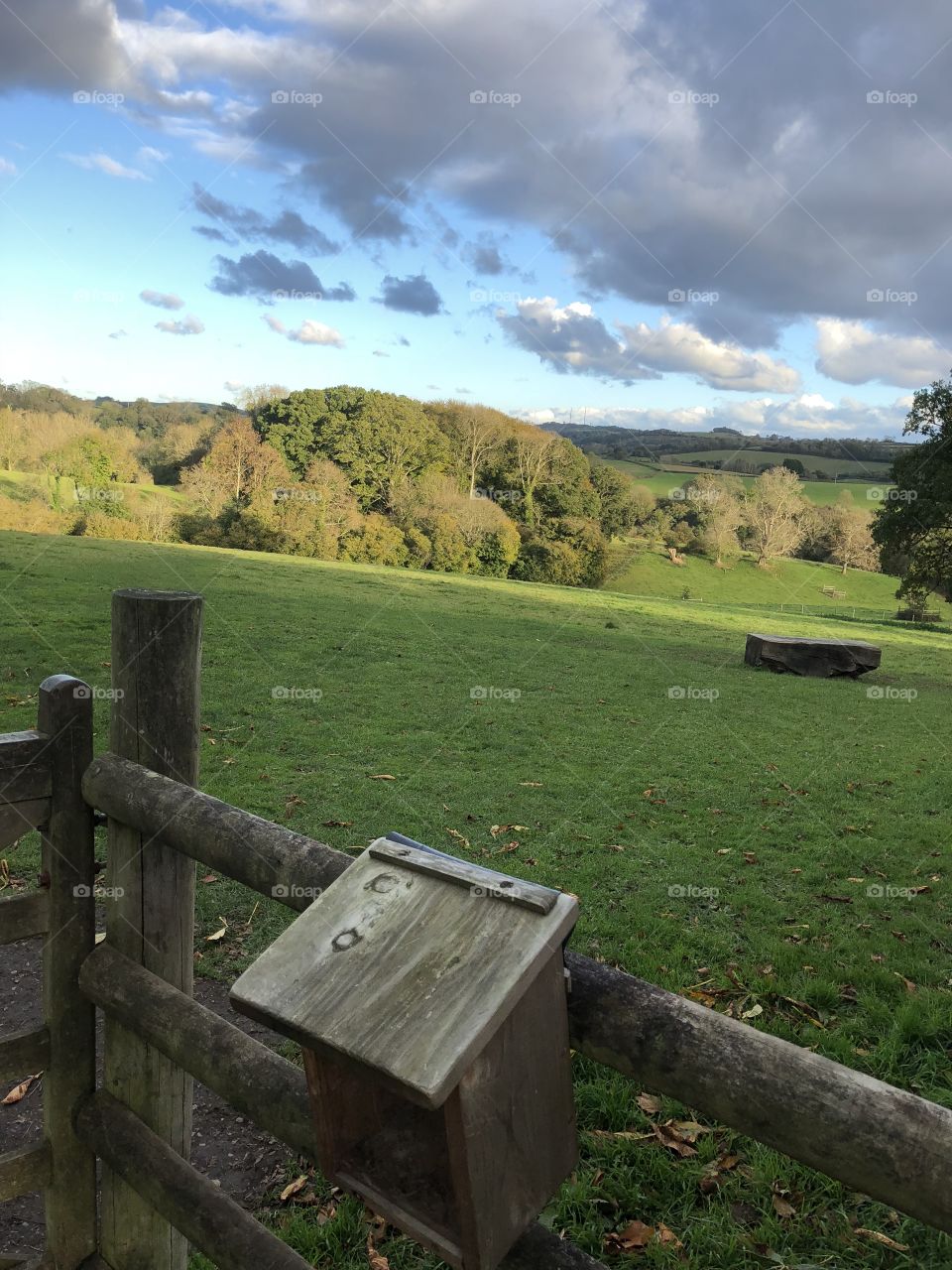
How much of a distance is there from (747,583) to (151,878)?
53024mm

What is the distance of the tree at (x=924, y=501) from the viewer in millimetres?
26312

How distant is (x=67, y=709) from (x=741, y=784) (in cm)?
830

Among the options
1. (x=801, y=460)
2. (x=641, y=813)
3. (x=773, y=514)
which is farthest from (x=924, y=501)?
(x=801, y=460)

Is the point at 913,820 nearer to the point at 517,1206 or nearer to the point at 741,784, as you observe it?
the point at 741,784

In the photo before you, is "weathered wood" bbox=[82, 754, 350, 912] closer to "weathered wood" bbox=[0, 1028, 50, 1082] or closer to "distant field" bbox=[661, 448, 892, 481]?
"weathered wood" bbox=[0, 1028, 50, 1082]

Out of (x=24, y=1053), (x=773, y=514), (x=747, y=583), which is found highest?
(x=773, y=514)

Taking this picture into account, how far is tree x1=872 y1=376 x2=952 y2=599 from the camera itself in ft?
86.3

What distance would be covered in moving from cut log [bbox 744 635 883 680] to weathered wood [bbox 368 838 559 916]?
59.1 feet

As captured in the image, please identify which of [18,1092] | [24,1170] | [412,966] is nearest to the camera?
[412,966]

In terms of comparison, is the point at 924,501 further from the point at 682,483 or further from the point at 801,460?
the point at 801,460

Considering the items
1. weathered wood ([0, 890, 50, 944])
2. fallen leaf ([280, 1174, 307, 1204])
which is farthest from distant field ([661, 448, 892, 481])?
weathered wood ([0, 890, 50, 944])

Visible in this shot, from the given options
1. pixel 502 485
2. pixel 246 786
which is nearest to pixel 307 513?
pixel 502 485

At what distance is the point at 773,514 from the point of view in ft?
174

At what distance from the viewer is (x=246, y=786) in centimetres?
795
